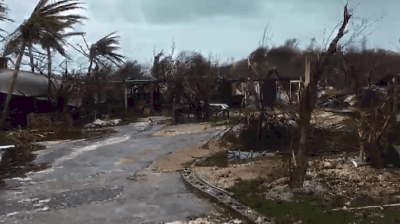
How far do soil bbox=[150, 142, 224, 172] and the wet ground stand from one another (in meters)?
0.37

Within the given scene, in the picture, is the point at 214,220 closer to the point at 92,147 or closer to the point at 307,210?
the point at 307,210

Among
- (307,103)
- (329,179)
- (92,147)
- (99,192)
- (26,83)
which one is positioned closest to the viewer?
(307,103)

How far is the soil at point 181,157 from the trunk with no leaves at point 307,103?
403cm

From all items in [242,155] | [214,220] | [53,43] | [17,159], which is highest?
[53,43]

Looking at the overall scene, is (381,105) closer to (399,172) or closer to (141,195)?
(399,172)

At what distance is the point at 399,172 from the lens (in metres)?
8.71

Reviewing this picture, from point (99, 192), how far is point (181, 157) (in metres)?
4.36

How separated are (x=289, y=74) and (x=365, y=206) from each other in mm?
23699

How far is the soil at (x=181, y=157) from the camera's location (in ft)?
38.3

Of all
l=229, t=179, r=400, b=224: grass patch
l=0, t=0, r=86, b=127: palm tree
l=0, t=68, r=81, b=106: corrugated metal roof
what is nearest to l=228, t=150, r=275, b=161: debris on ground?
l=229, t=179, r=400, b=224: grass patch

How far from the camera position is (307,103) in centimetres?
789

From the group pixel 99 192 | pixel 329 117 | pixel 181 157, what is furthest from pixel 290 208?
pixel 329 117

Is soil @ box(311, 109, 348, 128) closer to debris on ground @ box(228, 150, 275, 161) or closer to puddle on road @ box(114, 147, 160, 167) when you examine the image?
debris on ground @ box(228, 150, 275, 161)

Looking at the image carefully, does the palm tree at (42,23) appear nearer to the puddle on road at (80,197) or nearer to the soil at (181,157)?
the soil at (181,157)
